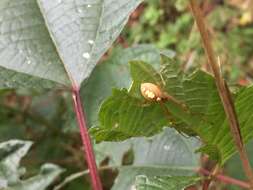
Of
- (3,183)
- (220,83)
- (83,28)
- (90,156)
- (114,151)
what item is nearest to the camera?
(220,83)

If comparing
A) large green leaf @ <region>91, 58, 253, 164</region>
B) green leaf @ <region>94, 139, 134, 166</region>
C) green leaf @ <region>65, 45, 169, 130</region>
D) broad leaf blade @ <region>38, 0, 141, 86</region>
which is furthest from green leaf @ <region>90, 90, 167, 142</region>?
green leaf @ <region>65, 45, 169, 130</region>

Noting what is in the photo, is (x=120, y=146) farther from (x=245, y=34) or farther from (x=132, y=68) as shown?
(x=245, y=34)

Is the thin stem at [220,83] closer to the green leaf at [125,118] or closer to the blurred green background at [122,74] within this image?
the green leaf at [125,118]

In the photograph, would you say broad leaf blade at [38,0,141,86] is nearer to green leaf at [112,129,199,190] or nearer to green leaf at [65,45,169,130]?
green leaf at [112,129,199,190]

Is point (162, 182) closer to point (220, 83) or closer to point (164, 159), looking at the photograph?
point (220, 83)

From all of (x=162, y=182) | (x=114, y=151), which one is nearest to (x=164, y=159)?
(x=114, y=151)

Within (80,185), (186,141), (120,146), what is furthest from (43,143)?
(186,141)

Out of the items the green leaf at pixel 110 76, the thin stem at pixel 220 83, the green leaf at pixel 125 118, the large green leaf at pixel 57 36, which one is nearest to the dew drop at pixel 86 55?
the large green leaf at pixel 57 36
